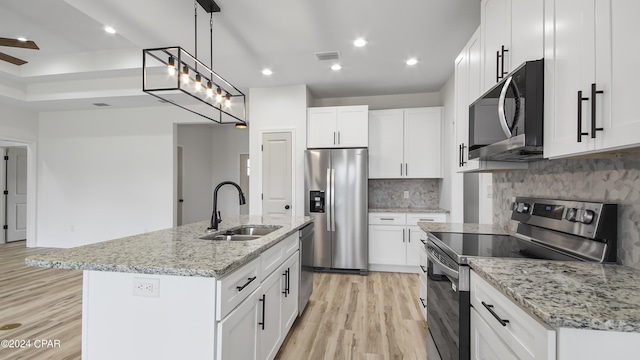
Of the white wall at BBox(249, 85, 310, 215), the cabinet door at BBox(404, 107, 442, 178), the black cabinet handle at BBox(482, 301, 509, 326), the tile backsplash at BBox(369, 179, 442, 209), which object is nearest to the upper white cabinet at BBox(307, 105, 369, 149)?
the white wall at BBox(249, 85, 310, 215)

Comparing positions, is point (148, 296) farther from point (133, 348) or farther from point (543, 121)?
point (543, 121)

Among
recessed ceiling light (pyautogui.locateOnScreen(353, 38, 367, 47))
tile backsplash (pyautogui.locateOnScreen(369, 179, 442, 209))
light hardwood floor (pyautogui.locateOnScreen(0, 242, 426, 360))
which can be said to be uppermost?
recessed ceiling light (pyautogui.locateOnScreen(353, 38, 367, 47))

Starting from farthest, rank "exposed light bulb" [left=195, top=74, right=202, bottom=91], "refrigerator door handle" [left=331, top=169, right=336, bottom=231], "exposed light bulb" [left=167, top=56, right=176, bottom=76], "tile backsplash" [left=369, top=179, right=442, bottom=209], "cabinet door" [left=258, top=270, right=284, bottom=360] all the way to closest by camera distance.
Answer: "tile backsplash" [left=369, top=179, right=442, bottom=209]
"refrigerator door handle" [left=331, top=169, right=336, bottom=231]
"exposed light bulb" [left=195, top=74, right=202, bottom=91]
"exposed light bulb" [left=167, top=56, right=176, bottom=76]
"cabinet door" [left=258, top=270, right=284, bottom=360]

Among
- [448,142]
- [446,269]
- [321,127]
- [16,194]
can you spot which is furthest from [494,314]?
[16,194]

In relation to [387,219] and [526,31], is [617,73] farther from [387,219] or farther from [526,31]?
[387,219]

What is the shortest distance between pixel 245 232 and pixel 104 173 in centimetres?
470

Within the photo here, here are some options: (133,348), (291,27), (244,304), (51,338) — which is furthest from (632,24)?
(51,338)

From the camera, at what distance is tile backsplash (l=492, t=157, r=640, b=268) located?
1.21 metres

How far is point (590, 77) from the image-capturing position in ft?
3.49

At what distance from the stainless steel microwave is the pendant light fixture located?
1.70 metres

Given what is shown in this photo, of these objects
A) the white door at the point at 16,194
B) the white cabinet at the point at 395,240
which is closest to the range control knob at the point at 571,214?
the white cabinet at the point at 395,240

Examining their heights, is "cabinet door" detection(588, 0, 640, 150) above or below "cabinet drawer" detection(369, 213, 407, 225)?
above

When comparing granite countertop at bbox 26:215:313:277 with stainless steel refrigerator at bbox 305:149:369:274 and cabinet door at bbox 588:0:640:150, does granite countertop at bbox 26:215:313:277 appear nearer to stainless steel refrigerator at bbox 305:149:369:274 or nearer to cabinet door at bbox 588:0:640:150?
cabinet door at bbox 588:0:640:150

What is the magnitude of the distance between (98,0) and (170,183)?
3.61m
